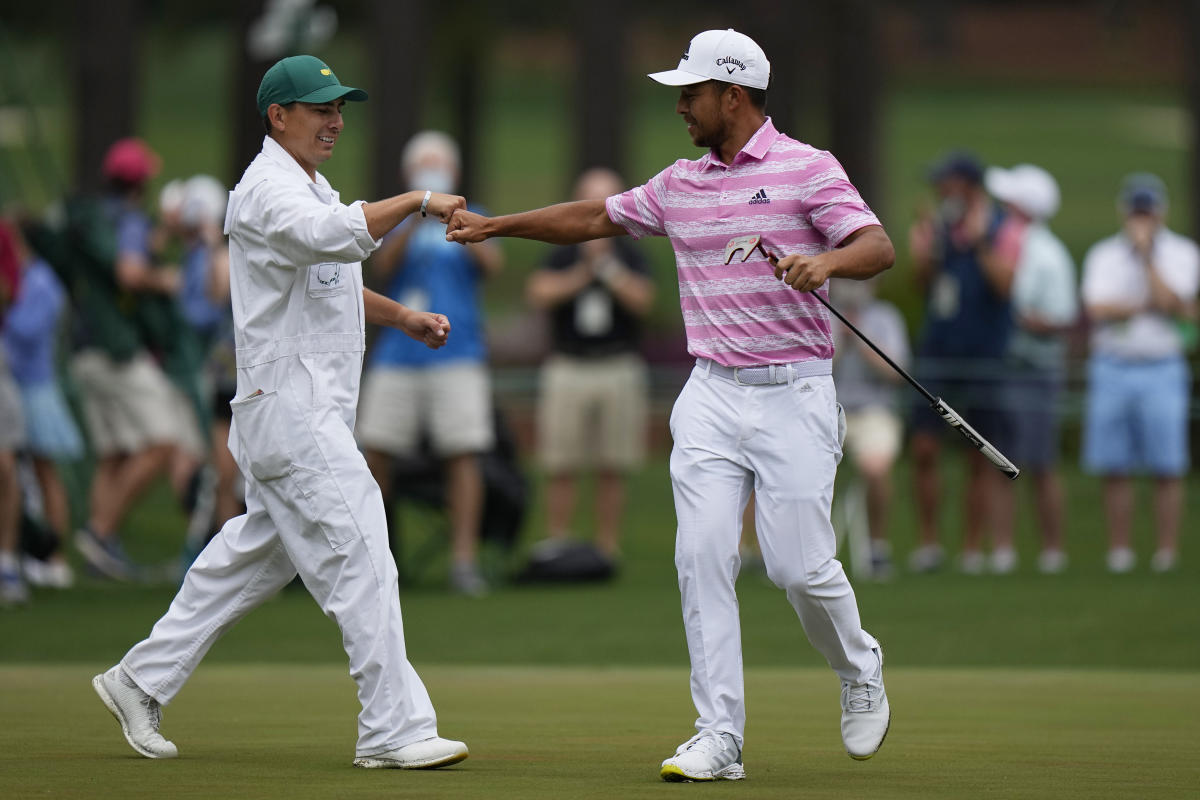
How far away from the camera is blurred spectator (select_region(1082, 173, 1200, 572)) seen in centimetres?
1402

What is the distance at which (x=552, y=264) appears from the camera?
1392 centimetres

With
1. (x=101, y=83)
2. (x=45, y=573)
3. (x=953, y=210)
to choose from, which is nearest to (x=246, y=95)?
(x=101, y=83)

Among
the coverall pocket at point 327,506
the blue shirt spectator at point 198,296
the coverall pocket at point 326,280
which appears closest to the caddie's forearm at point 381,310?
the coverall pocket at point 326,280

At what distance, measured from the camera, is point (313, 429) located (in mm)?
6820

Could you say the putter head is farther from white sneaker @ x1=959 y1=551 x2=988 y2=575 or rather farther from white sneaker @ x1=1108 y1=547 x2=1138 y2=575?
white sneaker @ x1=1108 y1=547 x2=1138 y2=575

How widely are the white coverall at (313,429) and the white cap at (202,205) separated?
7.13 m

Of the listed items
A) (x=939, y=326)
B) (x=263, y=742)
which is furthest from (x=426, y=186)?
(x=263, y=742)

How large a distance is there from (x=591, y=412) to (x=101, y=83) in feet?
39.3

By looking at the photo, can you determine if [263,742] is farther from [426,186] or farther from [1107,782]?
[426,186]

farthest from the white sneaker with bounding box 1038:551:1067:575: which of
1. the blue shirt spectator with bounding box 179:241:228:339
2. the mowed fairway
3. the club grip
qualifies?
the club grip

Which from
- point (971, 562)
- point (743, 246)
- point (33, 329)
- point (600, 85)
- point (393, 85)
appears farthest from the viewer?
point (600, 85)

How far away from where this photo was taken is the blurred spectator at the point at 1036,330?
46.6 feet

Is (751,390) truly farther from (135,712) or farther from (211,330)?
(211,330)

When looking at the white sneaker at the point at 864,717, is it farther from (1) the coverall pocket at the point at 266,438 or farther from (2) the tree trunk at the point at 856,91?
(2) the tree trunk at the point at 856,91
